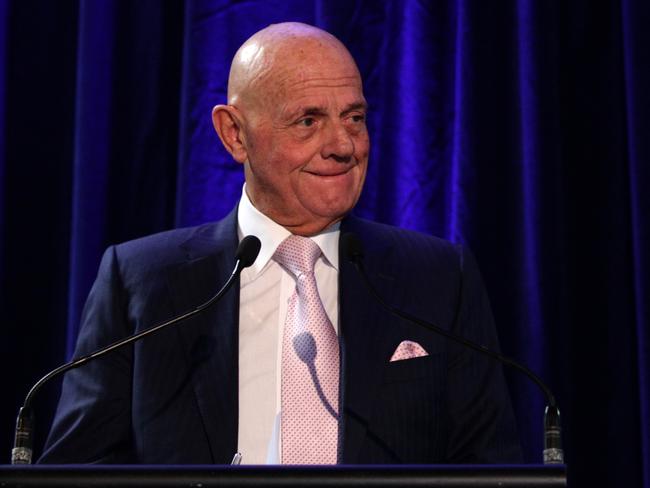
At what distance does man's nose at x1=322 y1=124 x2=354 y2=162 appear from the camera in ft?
6.46

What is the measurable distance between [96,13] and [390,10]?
645 millimetres

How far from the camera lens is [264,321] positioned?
2004mm

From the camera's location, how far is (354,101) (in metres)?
2.00

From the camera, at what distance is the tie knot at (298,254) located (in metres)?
2.01

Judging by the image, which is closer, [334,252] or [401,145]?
[334,252]

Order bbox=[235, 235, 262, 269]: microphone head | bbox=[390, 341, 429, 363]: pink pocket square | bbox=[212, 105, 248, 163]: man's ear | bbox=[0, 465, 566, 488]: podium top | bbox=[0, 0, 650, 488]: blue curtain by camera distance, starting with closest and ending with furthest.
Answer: bbox=[0, 465, 566, 488]: podium top
bbox=[235, 235, 262, 269]: microphone head
bbox=[390, 341, 429, 363]: pink pocket square
bbox=[212, 105, 248, 163]: man's ear
bbox=[0, 0, 650, 488]: blue curtain

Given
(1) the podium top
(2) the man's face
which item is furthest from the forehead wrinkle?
(1) the podium top

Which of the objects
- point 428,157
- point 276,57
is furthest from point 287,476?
point 428,157

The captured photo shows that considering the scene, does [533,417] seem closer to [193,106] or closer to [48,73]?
[193,106]

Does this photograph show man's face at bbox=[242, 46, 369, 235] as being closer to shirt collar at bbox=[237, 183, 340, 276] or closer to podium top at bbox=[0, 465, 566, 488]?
shirt collar at bbox=[237, 183, 340, 276]

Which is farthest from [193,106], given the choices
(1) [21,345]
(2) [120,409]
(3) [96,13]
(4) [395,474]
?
(4) [395,474]

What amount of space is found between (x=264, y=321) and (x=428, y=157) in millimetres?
731

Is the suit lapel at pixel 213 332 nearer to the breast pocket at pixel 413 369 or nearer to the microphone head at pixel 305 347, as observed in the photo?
the microphone head at pixel 305 347

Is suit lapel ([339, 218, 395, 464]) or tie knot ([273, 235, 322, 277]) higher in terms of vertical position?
tie knot ([273, 235, 322, 277])
